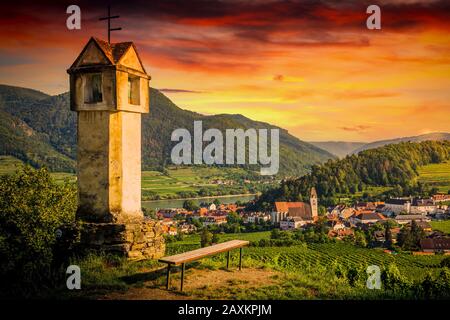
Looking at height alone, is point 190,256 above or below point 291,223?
above

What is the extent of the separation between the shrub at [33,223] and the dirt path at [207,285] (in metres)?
2.18

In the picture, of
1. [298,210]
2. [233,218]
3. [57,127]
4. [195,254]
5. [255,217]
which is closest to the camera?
[195,254]

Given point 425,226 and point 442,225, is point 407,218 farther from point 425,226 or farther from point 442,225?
point 425,226

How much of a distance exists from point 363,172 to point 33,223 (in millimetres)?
81313

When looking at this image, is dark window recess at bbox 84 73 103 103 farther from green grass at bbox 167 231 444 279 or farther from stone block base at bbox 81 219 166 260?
green grass at bbox 167 231 444 279

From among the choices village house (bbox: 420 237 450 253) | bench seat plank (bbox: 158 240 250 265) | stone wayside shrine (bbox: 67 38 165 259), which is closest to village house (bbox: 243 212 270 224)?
village house (bbox: 420 237 450 253)

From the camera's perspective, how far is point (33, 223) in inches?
415

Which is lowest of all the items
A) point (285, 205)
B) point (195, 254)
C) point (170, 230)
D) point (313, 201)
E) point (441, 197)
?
point (170, 230)

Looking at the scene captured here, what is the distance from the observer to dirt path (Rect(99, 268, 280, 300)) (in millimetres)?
5891

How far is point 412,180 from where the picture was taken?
7862 centimetres

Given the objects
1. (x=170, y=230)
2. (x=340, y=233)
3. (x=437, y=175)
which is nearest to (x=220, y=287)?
(x=170, y=230)

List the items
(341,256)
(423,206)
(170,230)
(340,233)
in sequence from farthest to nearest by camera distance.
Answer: (423,206), (340,233), (170,230), (341,256)

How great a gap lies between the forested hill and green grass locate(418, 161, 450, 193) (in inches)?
47.0

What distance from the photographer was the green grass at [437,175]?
248ft
